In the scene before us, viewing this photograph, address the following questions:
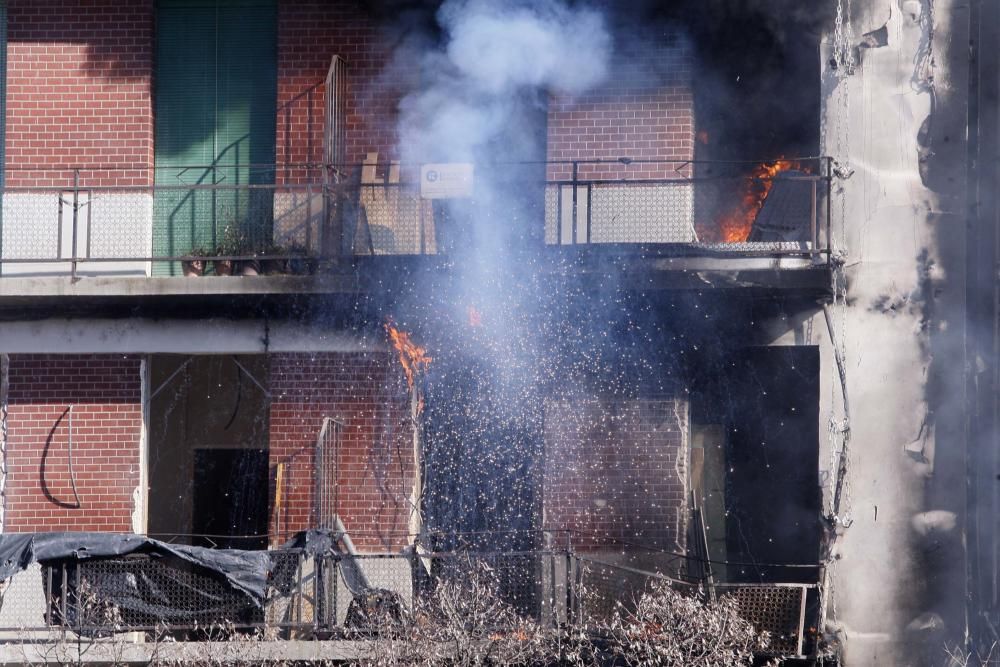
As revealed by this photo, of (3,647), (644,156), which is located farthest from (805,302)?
(3,647)

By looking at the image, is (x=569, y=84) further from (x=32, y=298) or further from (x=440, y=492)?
(x=32, y=298)

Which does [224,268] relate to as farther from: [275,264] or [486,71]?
[486,71]

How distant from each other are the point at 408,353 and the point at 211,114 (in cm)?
315

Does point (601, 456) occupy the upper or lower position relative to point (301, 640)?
upper

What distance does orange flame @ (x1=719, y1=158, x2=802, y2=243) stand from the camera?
12.1 meters

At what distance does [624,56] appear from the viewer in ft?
39.6

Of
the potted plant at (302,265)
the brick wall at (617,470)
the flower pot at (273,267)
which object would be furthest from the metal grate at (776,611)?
the flower pot at (273,267)

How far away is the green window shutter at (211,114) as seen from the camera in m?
12.3

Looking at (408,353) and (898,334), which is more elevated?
(898,334)

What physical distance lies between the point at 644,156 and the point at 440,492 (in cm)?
379

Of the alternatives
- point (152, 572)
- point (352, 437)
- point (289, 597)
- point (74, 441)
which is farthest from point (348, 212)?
point (152, 572)

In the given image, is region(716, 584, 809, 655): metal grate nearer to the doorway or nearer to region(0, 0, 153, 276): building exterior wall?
the doorway

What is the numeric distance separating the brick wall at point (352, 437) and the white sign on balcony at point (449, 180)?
1637 millimetres

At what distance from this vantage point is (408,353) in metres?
11.9
